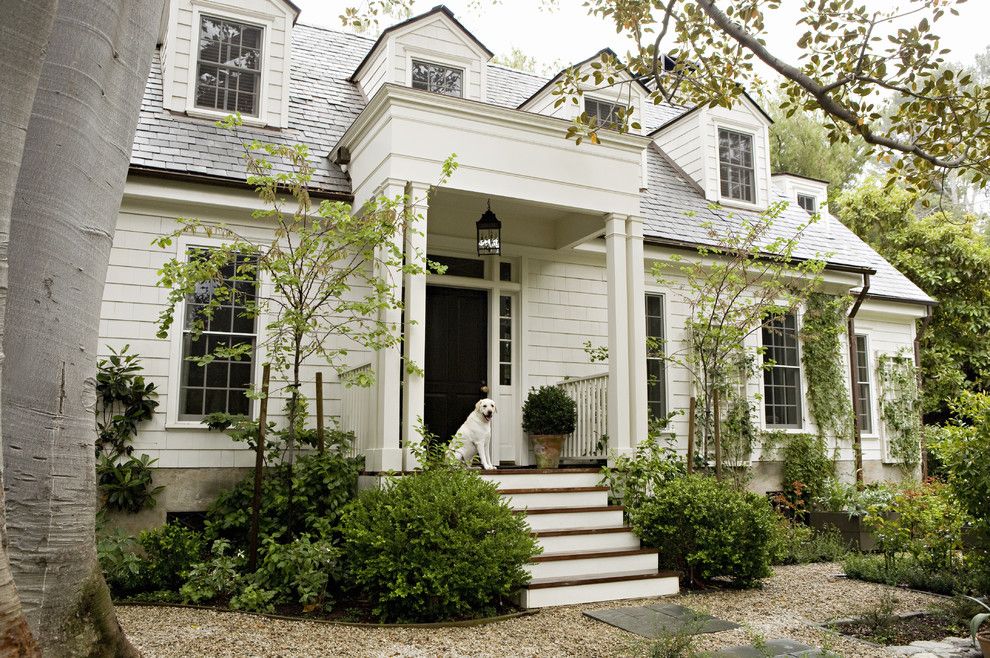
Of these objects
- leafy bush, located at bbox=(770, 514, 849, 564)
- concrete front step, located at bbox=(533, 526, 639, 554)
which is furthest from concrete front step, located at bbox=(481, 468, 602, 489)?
leafy bush, located at bbox=(770, 514, 849, 564)

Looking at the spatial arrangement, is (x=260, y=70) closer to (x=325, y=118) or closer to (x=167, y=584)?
(x=325, y=118)

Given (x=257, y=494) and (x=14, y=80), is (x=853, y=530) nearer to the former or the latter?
(x=257, y=494)

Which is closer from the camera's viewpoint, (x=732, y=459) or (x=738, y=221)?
(x=732, y=459)

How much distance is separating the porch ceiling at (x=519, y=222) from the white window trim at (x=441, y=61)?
170 centimetres

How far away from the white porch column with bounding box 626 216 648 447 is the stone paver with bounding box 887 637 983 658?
3239mm

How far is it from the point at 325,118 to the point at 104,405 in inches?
182

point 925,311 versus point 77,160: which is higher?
point 925,311

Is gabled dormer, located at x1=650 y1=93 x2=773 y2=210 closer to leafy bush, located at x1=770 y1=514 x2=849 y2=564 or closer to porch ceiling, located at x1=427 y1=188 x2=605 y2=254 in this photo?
porch ceiling, located at x1=427 y1=188 x2=605 y2=254

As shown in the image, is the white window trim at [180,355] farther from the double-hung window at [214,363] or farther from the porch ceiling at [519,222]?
the porch ceiling at [519,222]

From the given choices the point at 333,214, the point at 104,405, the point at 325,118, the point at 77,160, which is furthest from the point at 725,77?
the point at 104,405

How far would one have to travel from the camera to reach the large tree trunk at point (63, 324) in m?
2.99

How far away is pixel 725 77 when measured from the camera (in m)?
7.86

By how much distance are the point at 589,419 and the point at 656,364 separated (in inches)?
87.8

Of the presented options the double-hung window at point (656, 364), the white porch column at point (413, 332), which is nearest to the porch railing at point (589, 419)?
the double-hung window at point (656, 364)
